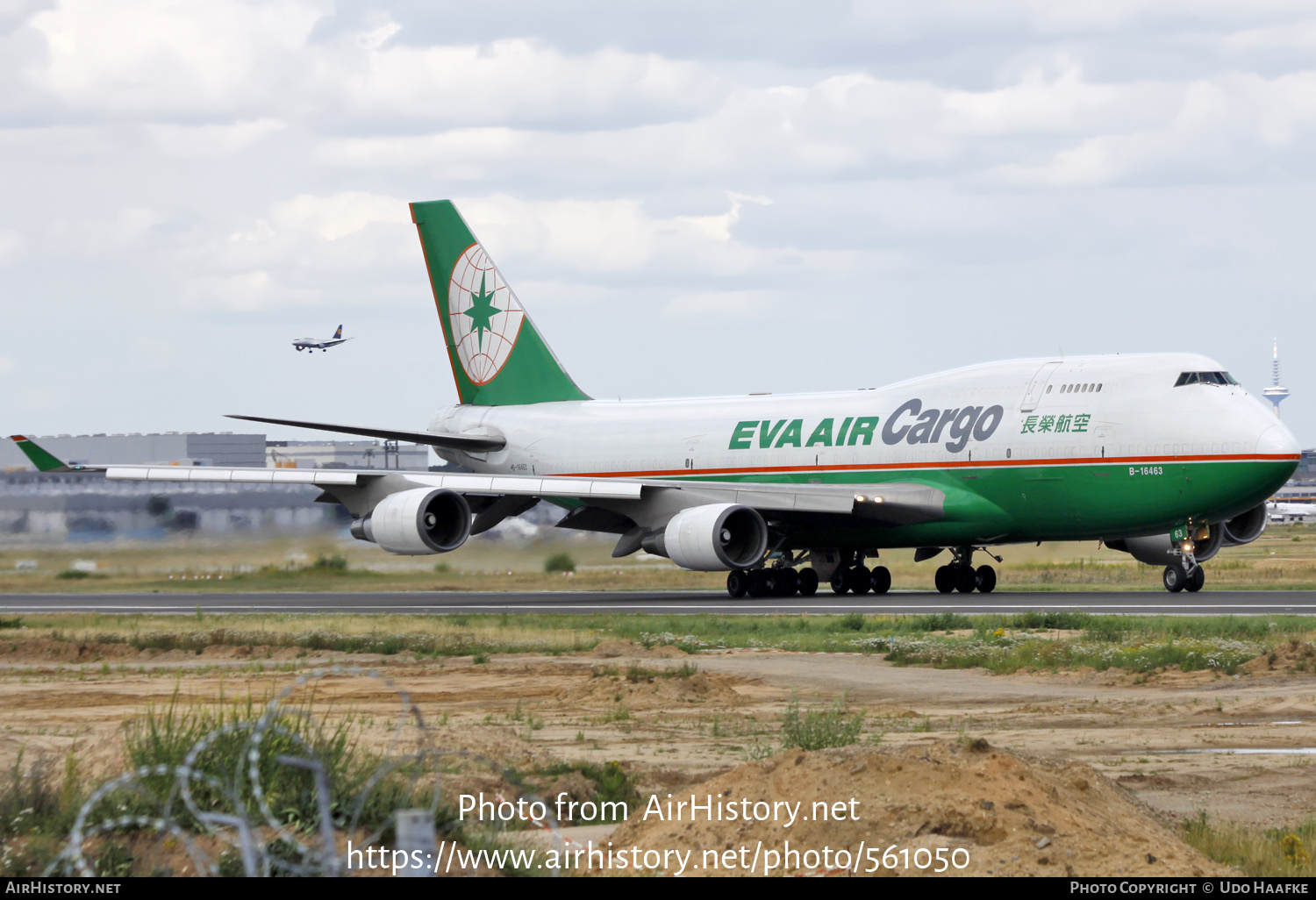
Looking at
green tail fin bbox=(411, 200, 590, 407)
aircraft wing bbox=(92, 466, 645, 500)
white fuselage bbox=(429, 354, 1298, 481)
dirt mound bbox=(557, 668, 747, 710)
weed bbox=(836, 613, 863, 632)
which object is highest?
green tail fin bbox=(411, 200, 590, 407)

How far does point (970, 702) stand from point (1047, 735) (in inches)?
103

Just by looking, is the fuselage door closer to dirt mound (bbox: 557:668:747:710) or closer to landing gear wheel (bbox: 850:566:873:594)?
landing gear wheel (bbox: 850:566:873:594)

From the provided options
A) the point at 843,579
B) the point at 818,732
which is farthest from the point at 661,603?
the point at 818,732

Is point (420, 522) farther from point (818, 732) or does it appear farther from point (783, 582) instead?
point (818, 732)

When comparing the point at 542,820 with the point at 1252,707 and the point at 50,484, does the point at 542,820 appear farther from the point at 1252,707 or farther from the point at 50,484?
the point at 50,484

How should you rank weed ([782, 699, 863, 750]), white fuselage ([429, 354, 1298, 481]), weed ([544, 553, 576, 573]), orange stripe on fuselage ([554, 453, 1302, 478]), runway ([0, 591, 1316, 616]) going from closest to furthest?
weed ([782, 699, 863, 750]), runway ([0, 591, 1316, 616]), orange stripe on fuselage ([554, 453, 1302, 478]), white fuselage ([429, 354, 1298, 481]), weed ([544, 553, 576, 573])

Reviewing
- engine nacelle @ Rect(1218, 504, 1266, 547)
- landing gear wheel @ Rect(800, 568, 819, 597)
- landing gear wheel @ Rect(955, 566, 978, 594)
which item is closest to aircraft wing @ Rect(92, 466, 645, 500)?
landing gear wheel @ Rect(800, 568, 819, 597)

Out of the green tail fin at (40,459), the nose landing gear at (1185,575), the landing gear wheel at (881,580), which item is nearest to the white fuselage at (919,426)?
the nose landing gear at (1185,575)

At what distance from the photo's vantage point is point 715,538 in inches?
1278

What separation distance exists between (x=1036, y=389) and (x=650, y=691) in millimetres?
18084

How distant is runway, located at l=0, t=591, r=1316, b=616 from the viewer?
1136 inches

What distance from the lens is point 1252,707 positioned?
1570 centimetres

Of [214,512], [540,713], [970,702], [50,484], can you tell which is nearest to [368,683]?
[540,713]

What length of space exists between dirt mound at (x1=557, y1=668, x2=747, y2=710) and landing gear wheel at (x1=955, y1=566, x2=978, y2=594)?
1850 centimetres
